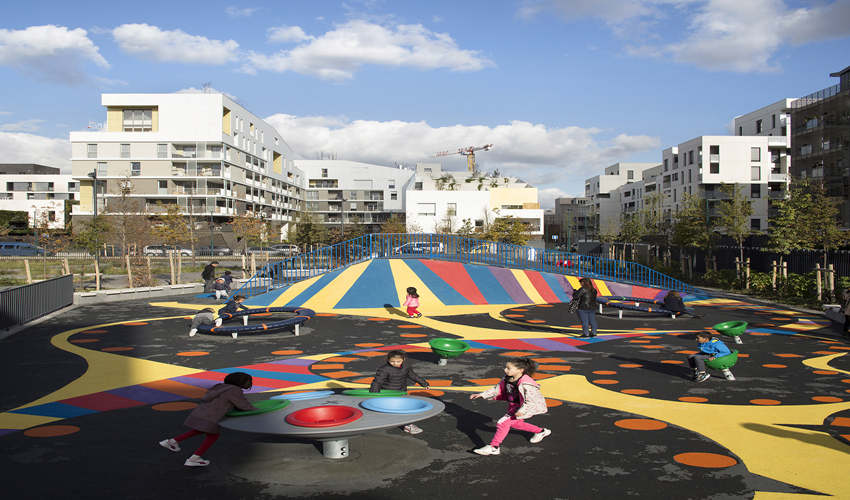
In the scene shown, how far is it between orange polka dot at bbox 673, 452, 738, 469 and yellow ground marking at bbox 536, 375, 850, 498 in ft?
0.60

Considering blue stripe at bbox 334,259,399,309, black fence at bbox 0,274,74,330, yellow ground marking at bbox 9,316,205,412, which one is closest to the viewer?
yellow ground marking at bbox 9,316,205,412

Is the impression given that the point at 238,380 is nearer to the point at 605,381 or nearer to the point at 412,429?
the point at 412,429

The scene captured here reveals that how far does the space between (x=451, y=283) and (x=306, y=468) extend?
18.2m

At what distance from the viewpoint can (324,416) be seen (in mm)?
6387

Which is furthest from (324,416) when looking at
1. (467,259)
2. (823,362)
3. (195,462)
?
(467,259)

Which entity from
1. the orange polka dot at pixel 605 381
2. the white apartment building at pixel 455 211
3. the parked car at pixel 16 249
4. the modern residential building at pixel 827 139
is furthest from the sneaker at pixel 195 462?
the white apartment building at pixel 455 211

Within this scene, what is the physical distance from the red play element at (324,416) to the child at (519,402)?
151 cm

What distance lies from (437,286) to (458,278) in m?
1.09

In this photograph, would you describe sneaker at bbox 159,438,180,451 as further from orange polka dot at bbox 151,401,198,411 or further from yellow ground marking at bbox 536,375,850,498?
yellow ground marking at bbox 536,375,850,498

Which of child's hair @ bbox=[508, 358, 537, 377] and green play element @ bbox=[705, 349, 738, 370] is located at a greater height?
child's hair @ bbox=[508, 358, 537, 377]

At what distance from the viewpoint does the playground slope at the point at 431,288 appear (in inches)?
882

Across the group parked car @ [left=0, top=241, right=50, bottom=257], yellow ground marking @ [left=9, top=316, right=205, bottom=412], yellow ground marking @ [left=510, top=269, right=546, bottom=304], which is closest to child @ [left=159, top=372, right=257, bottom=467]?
yellow ground marking @ [left=9, top=316, right=205, bottom=412]

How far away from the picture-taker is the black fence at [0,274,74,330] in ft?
50.7

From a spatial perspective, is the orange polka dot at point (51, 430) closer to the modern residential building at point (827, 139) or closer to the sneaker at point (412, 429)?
the sneaker at point (412, 429)
